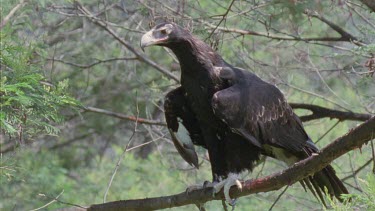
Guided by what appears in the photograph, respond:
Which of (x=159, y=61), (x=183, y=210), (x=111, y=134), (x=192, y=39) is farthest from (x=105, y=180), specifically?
(x=192, y=39)

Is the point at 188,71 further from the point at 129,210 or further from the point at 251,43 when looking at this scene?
the point at 251,43

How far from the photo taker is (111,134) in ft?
39.1

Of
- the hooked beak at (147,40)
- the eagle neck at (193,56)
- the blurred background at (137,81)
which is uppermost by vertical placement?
the hooked beak at (147,40)

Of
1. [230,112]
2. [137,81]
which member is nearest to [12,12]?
[230,112]

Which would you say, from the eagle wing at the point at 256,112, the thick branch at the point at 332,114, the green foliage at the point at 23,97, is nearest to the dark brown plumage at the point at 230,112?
the eagle wing at the point at 256,112

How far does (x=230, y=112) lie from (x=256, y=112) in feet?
0.89

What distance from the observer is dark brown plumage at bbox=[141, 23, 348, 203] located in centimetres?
518

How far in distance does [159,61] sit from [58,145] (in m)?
2.43

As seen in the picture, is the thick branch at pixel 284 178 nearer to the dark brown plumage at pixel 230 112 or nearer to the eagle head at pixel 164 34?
the dark brown plumage at pixel 230 112

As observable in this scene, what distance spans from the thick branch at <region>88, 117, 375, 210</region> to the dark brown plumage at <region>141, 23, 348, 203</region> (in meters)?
0.38

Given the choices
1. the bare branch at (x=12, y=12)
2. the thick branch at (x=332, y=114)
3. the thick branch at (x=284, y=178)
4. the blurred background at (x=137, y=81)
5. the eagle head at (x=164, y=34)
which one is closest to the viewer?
the thick branch at (x=284, y=178)

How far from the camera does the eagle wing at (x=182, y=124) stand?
5652 millimetres

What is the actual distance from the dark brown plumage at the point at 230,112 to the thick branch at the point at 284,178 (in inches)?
15.0

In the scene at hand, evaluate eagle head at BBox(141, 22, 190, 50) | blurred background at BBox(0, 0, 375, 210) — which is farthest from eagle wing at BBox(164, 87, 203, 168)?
eagle head at BBox(141, 22, 190, 50)
